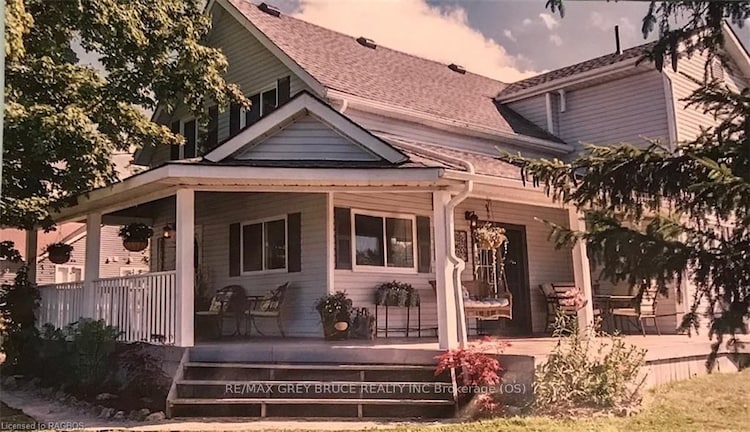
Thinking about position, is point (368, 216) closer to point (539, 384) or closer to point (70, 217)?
point (539, 384)

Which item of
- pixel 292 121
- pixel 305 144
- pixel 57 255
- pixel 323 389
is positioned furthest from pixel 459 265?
pixel 57 255

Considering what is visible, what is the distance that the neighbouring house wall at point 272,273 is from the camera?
8852 millimetres

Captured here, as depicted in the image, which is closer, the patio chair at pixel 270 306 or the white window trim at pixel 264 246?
the patio chair at pixel 270 306

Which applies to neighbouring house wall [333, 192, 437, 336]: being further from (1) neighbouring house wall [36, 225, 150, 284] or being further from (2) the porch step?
(1) neighbouring house wall [36, 225, 150, 284]

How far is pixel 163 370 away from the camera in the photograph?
6.97m

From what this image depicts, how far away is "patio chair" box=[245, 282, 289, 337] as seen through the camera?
8.75m

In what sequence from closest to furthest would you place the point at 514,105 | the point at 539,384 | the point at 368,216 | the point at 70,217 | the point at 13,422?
the point at 539,384
the point at 13,422
the point at 368,216
the point at 70,217
the point at 514,105

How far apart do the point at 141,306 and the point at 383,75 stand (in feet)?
19.2

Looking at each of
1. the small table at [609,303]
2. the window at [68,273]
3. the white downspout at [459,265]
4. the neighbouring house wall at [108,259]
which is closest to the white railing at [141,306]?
the white downspout at [459,265]

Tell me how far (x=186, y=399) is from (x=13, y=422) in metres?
1.73

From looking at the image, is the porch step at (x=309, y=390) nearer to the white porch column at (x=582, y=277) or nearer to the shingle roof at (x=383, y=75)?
the white porch column at (x=582, y=277)

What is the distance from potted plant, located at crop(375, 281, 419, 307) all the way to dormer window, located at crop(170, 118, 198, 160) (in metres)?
4.84

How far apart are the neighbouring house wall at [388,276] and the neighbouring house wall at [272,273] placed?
0.34m

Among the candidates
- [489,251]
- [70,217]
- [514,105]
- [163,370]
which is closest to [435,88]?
[514,105]
